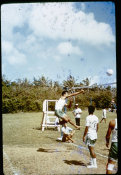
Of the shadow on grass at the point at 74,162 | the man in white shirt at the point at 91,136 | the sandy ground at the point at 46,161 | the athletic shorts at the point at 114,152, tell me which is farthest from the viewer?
the shadow on grass at the point at 74,162

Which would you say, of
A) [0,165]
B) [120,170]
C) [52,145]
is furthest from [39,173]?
[52,145]

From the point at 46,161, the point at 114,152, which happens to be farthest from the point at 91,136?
the point at 46,161

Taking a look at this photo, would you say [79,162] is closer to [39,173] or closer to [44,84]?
[39,173]

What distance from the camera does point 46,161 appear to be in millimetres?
6082

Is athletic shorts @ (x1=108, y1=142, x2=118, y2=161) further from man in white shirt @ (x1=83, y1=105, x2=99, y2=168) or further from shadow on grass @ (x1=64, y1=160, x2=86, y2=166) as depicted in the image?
shadow on grass @ (x1=64, y1=160, x2=86, y2=166)

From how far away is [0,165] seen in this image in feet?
12.8

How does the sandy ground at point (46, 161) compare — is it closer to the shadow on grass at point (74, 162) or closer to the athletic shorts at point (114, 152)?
the shadow on grass at point (74, 162)

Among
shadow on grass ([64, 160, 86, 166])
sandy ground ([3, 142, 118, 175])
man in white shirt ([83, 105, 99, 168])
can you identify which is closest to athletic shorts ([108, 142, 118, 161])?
sandy ground ([3, 142, 118, 175])

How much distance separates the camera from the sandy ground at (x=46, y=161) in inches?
203

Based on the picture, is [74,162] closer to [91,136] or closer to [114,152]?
[91,136]

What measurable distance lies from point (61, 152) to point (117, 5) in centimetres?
489

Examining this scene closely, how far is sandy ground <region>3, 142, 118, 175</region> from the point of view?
16.9 feet

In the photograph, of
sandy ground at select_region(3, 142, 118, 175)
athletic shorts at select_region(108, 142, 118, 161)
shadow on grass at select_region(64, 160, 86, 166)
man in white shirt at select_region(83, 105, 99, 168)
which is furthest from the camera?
shadow on grass at select_region(64, 160, 86, 166)

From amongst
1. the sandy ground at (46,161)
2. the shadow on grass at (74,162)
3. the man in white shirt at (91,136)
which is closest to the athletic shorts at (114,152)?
the sandy ground at (46,161)
